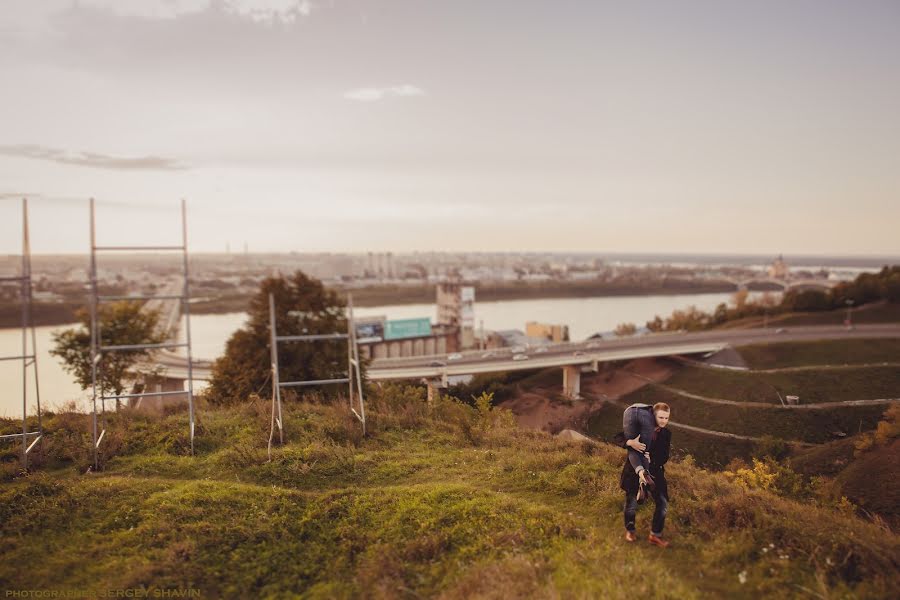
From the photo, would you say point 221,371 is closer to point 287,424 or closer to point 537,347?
point 287,424

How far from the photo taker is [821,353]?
3058cm

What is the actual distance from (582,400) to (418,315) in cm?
4670

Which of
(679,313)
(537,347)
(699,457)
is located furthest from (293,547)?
(679,313)

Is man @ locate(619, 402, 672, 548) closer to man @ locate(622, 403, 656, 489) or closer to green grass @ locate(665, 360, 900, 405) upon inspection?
man @ locate(622, 403, 656, 489)

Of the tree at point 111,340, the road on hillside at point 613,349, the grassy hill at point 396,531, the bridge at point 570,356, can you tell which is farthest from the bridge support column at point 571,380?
the grassy hill at point 396,531

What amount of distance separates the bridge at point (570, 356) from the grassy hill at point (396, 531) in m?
21.7

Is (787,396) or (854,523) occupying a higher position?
(854,523)

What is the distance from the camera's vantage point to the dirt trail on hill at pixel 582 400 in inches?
1079

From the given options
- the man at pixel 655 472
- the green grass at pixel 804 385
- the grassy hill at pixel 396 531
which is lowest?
the green grass at pixel 804 385

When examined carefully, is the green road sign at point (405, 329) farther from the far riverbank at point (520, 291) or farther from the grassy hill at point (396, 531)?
the grassy hill at point (396, 531)

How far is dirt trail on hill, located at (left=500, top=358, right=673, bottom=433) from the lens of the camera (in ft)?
89.9

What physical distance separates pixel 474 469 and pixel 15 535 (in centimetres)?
Result: 522

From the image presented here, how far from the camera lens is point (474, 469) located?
7.45 metres

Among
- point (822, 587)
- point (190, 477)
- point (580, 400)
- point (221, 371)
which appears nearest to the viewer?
point (822, 587)
